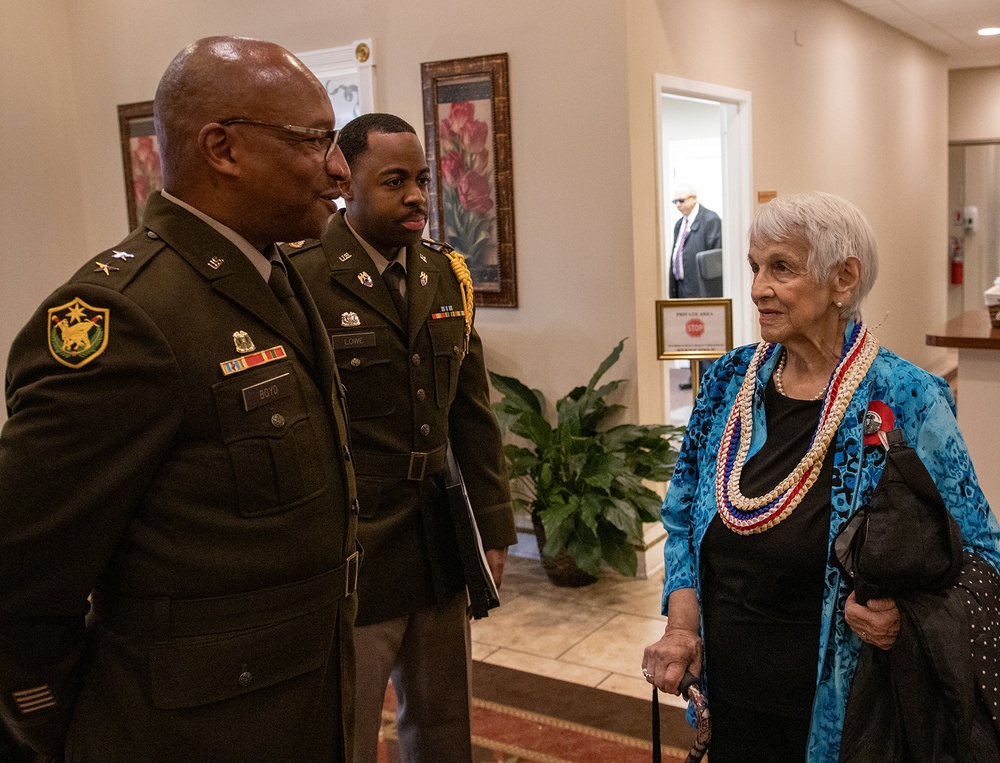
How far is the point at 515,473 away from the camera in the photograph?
4.46 metres

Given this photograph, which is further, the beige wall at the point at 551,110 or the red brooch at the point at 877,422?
the beige wall at the point at 551,110

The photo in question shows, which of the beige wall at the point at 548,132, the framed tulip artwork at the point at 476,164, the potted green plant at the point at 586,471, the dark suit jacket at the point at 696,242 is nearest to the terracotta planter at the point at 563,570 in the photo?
the potted green plant at the point at 586,471

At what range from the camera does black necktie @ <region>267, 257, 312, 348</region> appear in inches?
58.4

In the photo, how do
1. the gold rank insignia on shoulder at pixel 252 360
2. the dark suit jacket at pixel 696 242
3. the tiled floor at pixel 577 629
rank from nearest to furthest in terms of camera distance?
the gold rank insignia on shoulder at pixel 252 360, the tiled floor at pixel 577 629, the dark suit jacket at pixel 696 242

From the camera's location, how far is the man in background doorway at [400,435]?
2.12m

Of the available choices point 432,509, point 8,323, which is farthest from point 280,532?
point 8,323

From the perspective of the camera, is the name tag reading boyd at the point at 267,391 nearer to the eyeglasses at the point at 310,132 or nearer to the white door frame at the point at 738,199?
the eyeglasses at the point at 310,132

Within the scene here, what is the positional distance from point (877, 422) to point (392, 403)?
38.2 inches

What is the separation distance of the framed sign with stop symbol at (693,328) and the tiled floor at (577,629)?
1.04m

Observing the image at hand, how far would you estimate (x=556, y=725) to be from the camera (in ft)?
10.4

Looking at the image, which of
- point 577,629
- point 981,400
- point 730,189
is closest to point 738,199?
point 730,189

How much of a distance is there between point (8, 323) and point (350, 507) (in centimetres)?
496

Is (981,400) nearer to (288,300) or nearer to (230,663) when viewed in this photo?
(288,300)

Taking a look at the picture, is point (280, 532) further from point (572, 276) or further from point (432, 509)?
point (572, 276)
